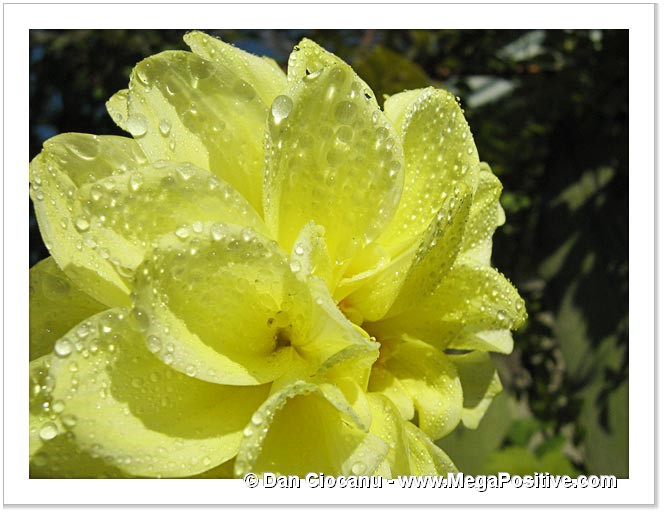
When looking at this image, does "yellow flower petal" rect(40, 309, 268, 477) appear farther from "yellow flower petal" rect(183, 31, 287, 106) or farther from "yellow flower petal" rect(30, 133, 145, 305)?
"yellow flower petal" rect(183, 31, 287, 106)

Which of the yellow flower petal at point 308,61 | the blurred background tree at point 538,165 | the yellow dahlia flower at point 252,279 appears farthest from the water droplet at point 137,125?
the blurred background tree at point 538,165

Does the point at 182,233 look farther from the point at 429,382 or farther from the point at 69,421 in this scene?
the point at 429,382

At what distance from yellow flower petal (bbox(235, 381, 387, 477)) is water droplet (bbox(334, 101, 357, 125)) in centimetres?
19

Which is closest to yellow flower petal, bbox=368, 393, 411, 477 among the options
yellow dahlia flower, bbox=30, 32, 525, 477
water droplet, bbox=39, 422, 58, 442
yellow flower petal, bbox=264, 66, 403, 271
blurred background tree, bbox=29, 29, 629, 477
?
yellow dahlia flower, bbox=30, 32, 525, 477

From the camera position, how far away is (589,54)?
3.85ft

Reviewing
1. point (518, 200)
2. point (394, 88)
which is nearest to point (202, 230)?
point (394, 88)

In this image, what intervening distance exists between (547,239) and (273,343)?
1.12 meters

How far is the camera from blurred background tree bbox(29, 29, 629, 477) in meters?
0.96

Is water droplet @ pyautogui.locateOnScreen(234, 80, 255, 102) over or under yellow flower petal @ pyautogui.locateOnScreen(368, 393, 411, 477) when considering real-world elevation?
over

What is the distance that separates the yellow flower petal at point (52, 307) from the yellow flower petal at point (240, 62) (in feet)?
0.66

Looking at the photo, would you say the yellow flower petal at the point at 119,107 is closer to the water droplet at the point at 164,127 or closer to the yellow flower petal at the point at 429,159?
the water droplet at the point at 164,127

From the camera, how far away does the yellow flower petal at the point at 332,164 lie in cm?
43

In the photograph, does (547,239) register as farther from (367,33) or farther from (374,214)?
(374,214)

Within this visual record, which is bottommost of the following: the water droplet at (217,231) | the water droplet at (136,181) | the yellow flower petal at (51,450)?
the yellow flower petal at (51,450)
